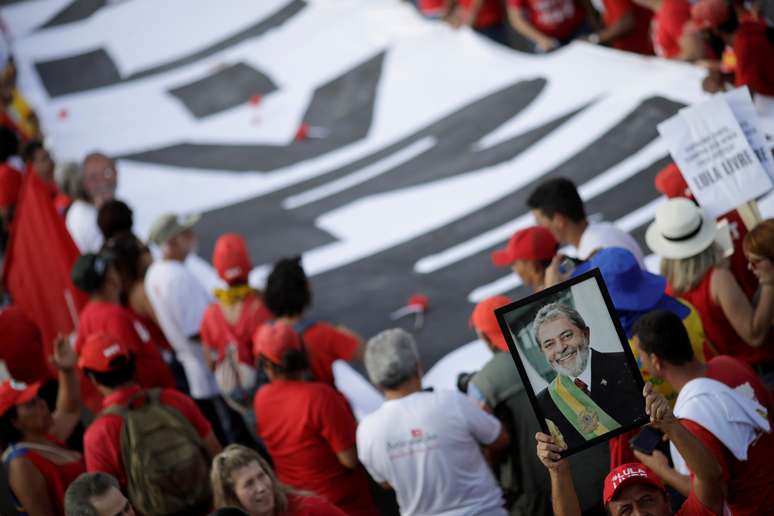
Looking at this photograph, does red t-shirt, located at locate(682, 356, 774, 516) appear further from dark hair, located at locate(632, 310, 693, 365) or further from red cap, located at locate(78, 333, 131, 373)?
red cap, located at locate(78, 333, 131, 373)

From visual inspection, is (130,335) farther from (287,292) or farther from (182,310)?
(287,292)

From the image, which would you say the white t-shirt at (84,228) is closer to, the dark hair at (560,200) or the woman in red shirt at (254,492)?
the dark hair at (560,200)

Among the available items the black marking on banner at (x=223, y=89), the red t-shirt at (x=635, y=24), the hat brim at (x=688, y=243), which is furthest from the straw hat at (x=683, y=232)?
the black marking on banner at (x=223, y=89)

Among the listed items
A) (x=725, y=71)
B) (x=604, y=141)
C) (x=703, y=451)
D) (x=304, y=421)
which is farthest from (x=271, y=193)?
(x=703, y=451)

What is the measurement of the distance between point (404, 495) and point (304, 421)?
0.49 metres

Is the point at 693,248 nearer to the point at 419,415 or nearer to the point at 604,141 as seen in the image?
the point at 419,415

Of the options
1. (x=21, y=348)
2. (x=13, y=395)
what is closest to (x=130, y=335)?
(x=21, y=348)

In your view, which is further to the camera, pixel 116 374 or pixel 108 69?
pixel 108 69

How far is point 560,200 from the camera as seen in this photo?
4.44 metres

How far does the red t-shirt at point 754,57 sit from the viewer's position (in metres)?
5.37

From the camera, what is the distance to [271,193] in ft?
26.4

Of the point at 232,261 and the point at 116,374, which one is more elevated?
the point at 232,261

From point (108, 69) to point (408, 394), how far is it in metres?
8.07

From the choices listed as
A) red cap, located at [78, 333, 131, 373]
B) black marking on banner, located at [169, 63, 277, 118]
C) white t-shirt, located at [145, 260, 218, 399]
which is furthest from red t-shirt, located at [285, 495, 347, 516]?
black marking on banner, located at [169, 63, 277, 118]
